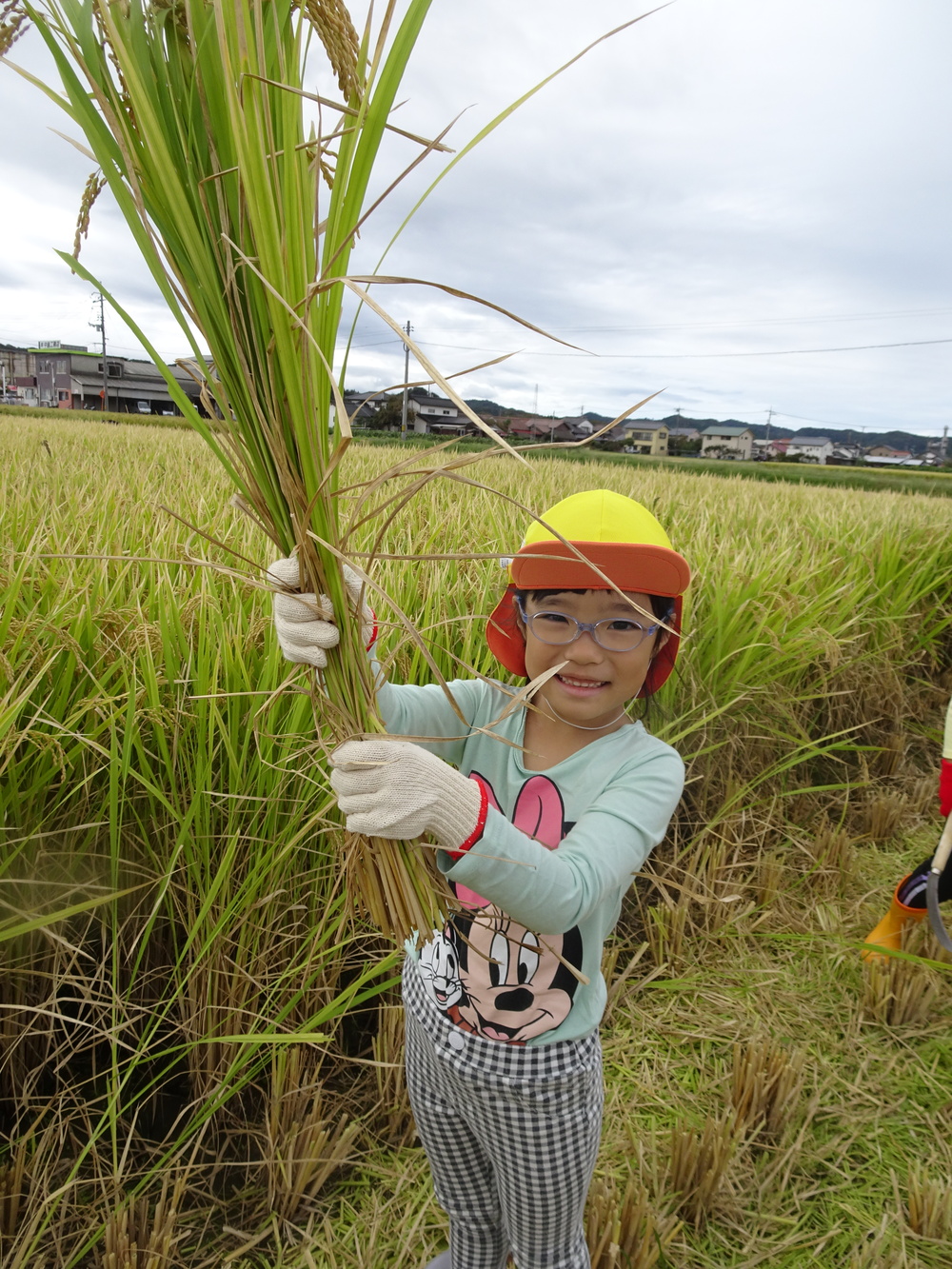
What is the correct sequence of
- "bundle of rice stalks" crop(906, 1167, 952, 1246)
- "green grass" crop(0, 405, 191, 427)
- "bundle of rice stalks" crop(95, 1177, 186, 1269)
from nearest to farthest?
1. "bundle of rice stalks" crop(95, 1177, 186, 1269)
2. "bundle of rice stalks" crop(906, 1167, 952, 1246)
3. "green grass" crop(0, 405, 191, 427)

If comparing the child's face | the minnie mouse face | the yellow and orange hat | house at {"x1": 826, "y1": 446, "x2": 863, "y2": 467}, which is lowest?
the minnie mouse face

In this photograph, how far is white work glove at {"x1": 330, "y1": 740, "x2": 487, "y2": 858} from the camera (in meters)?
0.68

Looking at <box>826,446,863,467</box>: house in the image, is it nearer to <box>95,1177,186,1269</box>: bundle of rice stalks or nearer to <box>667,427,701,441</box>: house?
<box>667,427,701,441</box>: house

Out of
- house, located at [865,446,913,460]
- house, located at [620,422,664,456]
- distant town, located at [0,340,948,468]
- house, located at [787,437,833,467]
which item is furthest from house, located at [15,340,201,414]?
house, located at [865,446,913,460]

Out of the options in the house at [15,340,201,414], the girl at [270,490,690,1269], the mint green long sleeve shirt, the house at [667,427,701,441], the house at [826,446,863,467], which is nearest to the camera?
the mint green long sleeve shirt

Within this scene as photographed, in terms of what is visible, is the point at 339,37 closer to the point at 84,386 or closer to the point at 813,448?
the point at 84,386

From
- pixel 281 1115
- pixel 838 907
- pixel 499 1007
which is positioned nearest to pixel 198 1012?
pixel 281 1115

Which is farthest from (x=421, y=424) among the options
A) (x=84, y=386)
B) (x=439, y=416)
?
(x=84, y=386)

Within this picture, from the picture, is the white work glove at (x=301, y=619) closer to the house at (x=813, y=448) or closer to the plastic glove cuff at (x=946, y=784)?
the plastic glove cuff at (x=946, y=784)

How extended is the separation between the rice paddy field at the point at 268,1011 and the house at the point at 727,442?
67541 mm

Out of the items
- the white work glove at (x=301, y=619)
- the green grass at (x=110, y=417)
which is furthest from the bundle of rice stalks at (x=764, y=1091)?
the green grass at (x=110, y=417)

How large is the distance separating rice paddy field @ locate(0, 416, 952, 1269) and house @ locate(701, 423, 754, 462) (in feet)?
222

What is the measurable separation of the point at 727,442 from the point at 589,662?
74331 millimetres

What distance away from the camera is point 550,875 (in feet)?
2.46
